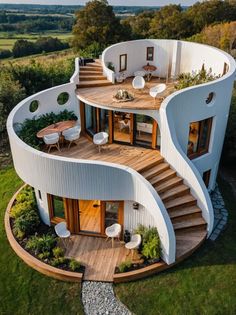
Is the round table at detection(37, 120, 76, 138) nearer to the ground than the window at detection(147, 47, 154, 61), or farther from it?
nearer to the ground

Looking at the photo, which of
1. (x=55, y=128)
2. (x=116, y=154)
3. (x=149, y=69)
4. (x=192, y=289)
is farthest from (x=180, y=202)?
(x=149, y=69)

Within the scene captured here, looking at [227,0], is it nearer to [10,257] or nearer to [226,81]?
[226,81]

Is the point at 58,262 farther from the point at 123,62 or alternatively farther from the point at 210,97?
the point at 123,62

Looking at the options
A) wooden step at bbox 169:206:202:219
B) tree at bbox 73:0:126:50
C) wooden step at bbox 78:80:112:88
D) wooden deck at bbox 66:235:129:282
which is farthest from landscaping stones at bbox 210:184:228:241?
tree at bbox 73:0:126:50

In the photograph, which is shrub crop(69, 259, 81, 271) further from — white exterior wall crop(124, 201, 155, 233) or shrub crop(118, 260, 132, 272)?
white exterior wall crop(124, 201, 155, 233)

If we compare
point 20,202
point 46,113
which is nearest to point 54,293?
point 20,202

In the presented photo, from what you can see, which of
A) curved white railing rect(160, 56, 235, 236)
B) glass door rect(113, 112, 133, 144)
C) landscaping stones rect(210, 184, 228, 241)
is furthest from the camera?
glass door rect(113, 112, 133, 144)

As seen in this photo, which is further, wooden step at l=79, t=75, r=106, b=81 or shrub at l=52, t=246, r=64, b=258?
wooden step at l=79, t=75, r=106, b=81
